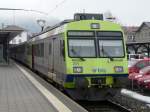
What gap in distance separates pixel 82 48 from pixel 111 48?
110cm

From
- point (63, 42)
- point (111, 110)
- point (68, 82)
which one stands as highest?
point (63, 42)

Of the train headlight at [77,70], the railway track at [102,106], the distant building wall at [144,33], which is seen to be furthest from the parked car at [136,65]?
the distant building wall at [144,33]

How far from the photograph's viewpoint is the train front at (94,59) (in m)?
15.9

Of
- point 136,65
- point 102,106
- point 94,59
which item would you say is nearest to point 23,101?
point 94,59

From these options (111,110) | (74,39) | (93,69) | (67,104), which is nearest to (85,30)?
(74,39)

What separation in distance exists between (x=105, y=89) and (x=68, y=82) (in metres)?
1.39

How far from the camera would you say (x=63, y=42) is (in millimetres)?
16531

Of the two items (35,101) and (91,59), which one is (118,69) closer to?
(91,59)

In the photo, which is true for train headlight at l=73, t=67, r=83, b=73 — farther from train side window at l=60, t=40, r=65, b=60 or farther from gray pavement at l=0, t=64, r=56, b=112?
gray pavement at l=0, t=64, r=56, b=112

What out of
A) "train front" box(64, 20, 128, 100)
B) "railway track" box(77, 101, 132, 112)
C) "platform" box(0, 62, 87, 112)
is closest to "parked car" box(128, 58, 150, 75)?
"railway track" box(77, 101, 132, 112)

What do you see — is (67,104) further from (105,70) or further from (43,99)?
(105,70)

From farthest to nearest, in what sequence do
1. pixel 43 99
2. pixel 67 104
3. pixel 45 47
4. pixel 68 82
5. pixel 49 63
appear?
pixel 45 47 → pixel 49 63 → pixel 68 82 → pixel 43 99 → pixel 67 104

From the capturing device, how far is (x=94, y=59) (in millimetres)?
16297

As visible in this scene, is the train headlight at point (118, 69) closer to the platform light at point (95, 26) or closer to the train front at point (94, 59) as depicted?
the train front at point (94, 59)
